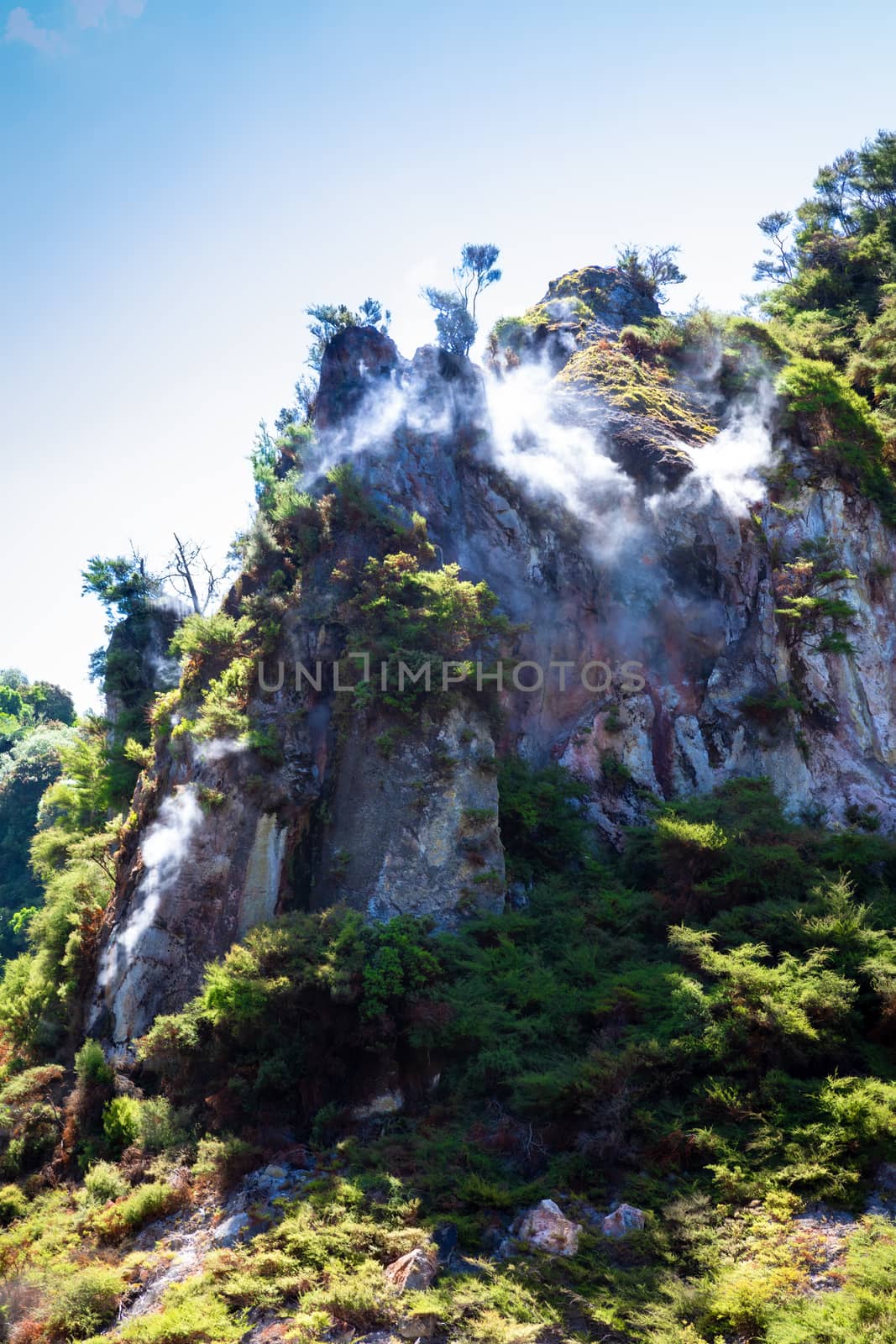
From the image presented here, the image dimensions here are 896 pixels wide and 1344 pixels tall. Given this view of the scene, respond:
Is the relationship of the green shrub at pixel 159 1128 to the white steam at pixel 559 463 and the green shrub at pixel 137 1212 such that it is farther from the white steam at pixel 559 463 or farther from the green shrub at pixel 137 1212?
the white steam at pixel 559 463

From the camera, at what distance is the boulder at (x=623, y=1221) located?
442 inches

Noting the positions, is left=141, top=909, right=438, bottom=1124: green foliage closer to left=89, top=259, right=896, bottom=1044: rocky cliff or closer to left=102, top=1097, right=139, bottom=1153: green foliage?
left=102, top=1097, right=139, bottom=1153: green foliage

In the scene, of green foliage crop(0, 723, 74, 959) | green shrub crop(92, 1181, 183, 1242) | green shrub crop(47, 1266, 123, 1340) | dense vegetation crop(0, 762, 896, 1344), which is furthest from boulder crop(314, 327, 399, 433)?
green foliage crop(0, 723, 74, 959)

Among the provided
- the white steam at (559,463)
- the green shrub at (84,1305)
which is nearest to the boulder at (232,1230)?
the green shrub at (84,1305)

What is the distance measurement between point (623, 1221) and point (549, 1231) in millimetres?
953

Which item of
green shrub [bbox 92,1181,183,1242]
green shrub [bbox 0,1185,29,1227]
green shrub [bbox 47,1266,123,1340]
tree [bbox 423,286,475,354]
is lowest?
green shrub [bbox 0,1185,29,1227]

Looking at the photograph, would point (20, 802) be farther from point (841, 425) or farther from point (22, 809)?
point (841, 425)

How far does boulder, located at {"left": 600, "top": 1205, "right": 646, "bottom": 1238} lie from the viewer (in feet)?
36.8

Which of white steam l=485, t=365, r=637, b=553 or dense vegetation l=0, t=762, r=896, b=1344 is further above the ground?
white steam l=485, t=365, r=637, b=553

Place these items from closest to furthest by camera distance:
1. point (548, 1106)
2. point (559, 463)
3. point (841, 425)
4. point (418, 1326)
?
point (418, 1326), point (548, 1106), point (841, 425), point (559, 463)

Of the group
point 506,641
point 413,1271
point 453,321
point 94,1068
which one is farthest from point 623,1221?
point 453,321

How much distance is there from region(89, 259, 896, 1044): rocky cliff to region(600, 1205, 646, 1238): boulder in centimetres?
771

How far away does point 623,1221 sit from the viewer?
11344 millimetres

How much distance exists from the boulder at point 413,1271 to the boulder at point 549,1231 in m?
1.31
